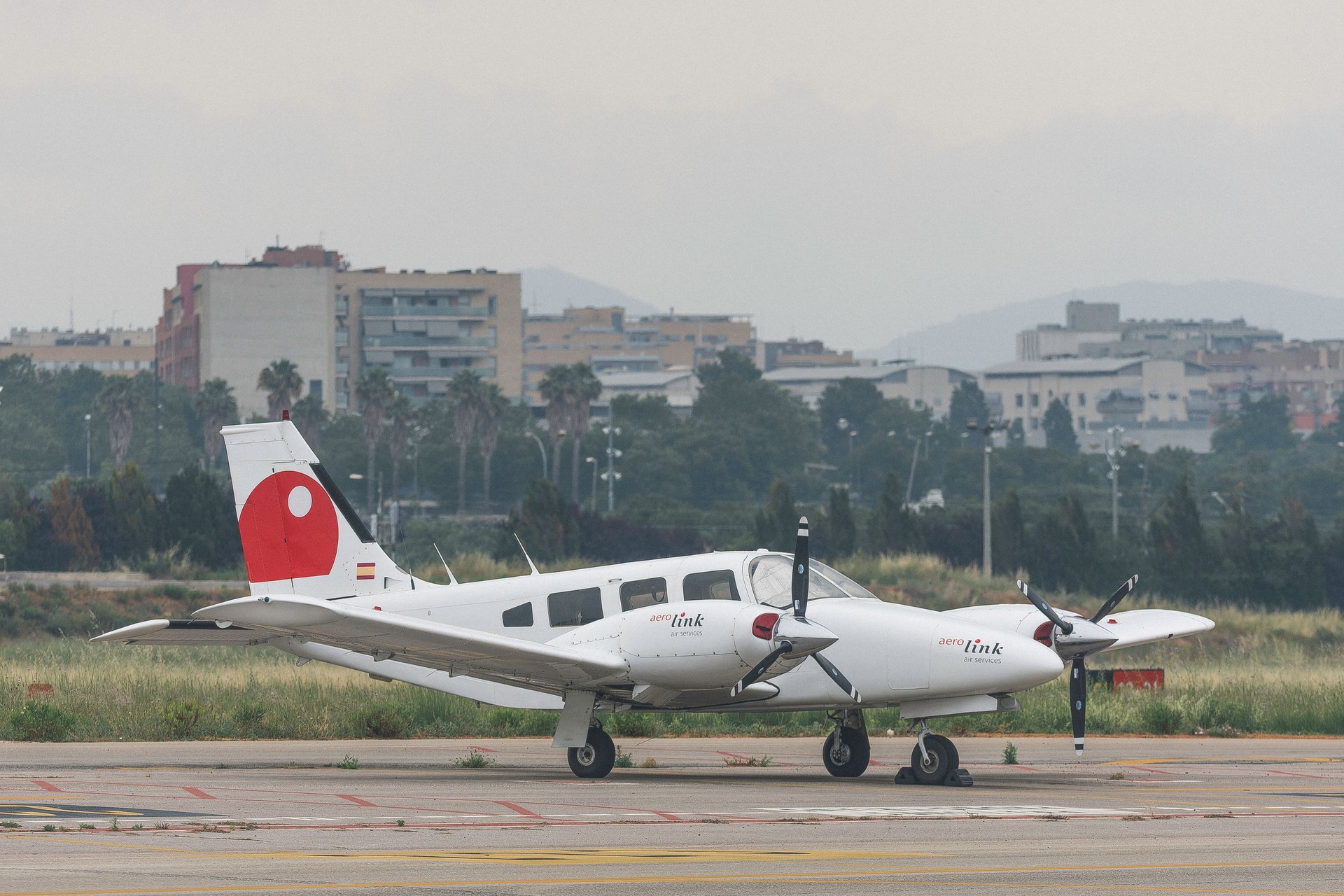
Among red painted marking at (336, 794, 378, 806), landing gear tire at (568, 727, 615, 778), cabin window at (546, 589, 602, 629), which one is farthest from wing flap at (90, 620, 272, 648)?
landing gear tire at (568, 727, 615, 778)

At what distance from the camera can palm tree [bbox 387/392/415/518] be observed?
435ft

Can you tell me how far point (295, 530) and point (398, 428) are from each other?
112310 mm

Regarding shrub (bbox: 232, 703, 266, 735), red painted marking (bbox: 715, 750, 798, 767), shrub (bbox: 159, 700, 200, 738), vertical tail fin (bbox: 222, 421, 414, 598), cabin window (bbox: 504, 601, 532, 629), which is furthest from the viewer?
shrub (bbox: 232, 703, 266, 735)

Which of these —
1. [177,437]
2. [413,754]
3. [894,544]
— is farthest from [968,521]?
[177,437]

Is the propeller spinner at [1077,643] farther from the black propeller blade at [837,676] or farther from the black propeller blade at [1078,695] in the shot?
the black propeller blade at [837,676]

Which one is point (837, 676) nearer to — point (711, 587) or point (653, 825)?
point (711, 587)

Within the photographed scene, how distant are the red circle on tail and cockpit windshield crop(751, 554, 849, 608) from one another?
6332 millimetres

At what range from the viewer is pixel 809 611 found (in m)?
20.1

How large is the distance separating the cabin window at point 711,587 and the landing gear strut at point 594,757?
192 cm

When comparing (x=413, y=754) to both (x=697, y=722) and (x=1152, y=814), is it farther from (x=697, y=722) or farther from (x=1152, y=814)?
(x=1152, y=814)

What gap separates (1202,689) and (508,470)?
113 m

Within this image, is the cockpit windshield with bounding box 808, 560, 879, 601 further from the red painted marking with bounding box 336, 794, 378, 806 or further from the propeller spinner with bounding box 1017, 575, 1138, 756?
the red painted marking with bounding box 336, 794, 378, 806

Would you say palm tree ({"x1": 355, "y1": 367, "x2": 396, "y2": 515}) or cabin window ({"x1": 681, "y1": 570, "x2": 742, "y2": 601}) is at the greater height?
palm tree ({"x1": 355, "y1": 367, "x2": 396, "y2": 515})

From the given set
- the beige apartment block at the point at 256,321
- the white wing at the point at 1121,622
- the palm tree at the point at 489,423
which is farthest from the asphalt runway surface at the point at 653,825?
the beige apartment block at the point at 256,321
